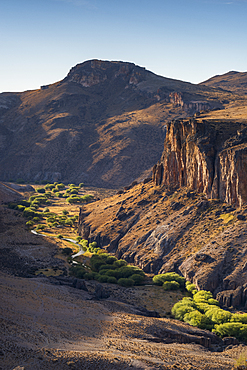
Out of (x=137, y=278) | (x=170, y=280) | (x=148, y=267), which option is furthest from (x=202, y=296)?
(x=148, y=267)

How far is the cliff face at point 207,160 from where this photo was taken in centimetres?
8394

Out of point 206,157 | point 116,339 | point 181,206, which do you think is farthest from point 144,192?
point 116,339

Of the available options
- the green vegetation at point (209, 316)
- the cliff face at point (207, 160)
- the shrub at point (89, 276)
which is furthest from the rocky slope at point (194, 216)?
the shrub at point (89, 276)

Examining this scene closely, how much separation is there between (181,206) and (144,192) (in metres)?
19.4

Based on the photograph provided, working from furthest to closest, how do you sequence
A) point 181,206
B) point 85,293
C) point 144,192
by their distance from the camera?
1. point 144,192
2. point 181,206
3. point 85,293

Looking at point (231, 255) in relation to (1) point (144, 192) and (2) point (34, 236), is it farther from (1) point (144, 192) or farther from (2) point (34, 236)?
(2) point (34, 236)

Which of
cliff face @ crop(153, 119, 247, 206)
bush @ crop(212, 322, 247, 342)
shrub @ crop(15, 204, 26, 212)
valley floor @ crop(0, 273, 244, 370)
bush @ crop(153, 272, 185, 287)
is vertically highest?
cliff face @ crop(153, 119, 247, 206)

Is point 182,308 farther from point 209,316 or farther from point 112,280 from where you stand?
point 112,280

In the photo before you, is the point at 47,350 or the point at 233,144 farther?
the point at 233,144

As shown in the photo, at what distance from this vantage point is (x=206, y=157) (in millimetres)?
91750

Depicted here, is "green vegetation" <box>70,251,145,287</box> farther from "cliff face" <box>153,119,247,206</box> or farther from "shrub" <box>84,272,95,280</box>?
"cliff face" <box>153,119,247,206</box>

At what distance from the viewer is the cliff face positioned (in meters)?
83.9

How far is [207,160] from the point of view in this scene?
300 ft

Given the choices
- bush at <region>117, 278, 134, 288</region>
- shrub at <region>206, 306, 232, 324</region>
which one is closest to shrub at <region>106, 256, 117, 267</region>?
→ bush at <region>117, 278, 134, 288</region>
